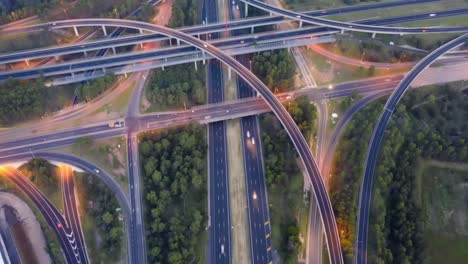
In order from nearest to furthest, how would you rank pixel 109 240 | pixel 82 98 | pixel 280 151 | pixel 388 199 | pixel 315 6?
pixel 109 240 < pixel 388 199 < pixel 280 151 < pixel 82 98 < pixel 315 6

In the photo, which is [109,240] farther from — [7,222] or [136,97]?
[136,97]

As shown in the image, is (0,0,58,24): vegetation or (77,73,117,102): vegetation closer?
(77,73,117,102): vegetation

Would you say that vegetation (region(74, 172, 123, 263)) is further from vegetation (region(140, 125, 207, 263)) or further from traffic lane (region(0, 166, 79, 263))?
vegetation (region(140, 125, 207, 263))

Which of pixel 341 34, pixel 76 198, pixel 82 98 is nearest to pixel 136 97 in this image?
pixel 82 98

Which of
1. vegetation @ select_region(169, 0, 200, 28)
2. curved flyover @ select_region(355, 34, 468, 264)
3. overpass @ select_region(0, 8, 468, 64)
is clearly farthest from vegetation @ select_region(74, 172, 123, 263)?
vegetation @ select_region(169, 0, 200, 28)

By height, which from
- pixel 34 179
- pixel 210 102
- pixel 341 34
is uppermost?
pixel 341 34

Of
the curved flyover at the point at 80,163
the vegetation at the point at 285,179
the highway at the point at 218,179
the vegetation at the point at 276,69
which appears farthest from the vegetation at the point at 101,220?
the vegetation at the point at 276,69

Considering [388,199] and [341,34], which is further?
[341,34]

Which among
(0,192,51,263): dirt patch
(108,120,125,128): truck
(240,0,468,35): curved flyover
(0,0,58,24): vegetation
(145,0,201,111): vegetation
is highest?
(0,0,58,24): vegetation
